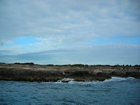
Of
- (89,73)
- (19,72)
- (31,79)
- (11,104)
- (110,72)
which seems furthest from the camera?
(110,72)

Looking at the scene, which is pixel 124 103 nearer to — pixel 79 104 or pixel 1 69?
pixel 79 104

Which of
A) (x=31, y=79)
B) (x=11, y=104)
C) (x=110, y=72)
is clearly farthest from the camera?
(x=110, y=72)

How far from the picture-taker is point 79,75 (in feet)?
170

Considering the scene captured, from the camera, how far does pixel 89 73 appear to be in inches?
2103

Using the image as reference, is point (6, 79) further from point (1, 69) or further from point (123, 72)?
point (123, 72)

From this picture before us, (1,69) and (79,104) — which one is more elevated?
(1,69)

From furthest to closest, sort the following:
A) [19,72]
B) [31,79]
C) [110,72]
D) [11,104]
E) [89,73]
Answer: [110,72] < [89,73] < [19,72] < [31,79] < [11,104]

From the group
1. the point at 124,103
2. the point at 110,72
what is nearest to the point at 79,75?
the point at 110,72

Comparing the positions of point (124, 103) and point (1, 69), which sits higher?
point (1, 69)

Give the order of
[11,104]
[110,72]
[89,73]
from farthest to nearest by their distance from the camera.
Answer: [110,72] < [89,73] < [11,104]

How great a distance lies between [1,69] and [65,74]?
18941 millimetres

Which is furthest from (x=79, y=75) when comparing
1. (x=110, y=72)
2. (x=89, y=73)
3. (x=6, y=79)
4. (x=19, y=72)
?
(x=6, y=79)

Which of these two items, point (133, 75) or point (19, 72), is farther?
point (133, 75)

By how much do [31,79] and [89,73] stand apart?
1873 centimetres
